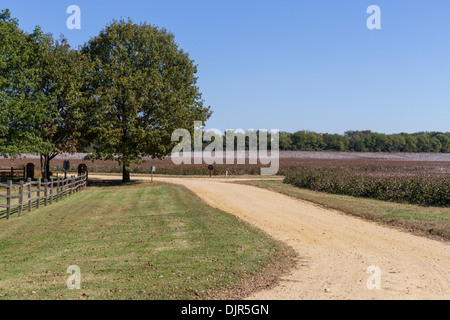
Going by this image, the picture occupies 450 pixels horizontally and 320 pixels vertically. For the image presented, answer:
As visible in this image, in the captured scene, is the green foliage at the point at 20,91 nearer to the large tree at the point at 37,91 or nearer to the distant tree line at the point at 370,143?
the large tree at the point at 37,91

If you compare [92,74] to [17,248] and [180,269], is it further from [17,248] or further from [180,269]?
[180,269]

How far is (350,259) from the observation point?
419 inches

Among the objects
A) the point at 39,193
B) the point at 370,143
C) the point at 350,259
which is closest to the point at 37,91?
the point at 39,193

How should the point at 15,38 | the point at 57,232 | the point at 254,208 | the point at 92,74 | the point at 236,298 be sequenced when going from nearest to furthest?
the point at 236,298 < the point at 57,232 < the point at 254,208 < the point at 15,38 < the point at 92,74

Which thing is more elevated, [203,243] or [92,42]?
[92,42]

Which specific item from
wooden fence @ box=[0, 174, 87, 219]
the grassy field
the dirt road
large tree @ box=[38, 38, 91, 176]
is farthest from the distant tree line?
the dirt road

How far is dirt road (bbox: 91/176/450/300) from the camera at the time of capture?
7.94 m

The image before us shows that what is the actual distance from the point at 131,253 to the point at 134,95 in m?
26.1

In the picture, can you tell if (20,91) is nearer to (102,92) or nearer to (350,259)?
(102,92)

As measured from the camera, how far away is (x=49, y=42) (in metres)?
40.2

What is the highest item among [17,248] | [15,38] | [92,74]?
[15,38]

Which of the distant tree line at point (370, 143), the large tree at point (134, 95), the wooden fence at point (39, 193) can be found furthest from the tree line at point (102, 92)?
the distant tree line at point (370, 143)

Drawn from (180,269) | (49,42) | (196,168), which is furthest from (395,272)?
(196,168)
